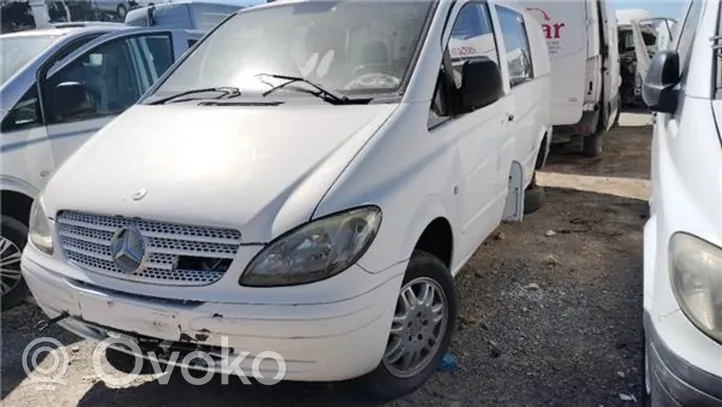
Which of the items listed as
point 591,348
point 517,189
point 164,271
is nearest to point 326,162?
point 164,271

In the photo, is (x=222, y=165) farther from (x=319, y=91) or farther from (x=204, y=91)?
(x=204, y=91)

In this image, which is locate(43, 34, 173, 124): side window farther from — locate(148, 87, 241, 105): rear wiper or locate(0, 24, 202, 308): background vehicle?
locate(148, 87, 241, 105): rear wiper

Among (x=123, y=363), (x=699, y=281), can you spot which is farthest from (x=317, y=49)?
(x=699, y=281)

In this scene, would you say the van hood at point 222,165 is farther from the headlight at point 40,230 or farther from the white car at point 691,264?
the white car at point 691,264

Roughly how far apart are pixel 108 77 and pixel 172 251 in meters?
2.91

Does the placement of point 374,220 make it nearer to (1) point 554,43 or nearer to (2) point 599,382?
(2) point 599,382

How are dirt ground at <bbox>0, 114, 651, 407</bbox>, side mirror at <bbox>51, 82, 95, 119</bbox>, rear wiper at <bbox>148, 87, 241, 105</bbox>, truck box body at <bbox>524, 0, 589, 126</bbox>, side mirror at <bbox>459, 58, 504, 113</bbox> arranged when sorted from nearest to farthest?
dirt ground at <bbox>0, 114, 651, 407</bbox>
side mirror at <bbox>459, 58, 504, 113</bbox>
rear wiper at <bbox>148, 87, 241, 105</bbox>
side mirror at <bbox>51, 82, 95, 119</bbox>
truck box body at <bbox>524, 0, 589, 126</bbox>

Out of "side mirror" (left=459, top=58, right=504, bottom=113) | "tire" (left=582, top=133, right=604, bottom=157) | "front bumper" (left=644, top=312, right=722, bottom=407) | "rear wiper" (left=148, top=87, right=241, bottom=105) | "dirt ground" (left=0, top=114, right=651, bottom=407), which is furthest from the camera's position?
"tire" (left=582, top=133, right=604, bottom=157)

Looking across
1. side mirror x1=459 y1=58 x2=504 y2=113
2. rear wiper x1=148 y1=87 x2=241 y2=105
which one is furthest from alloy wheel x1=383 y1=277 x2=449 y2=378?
rear wiper x1=148 y1=87 x2=241 y2=105

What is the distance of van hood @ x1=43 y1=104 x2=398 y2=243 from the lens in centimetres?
230

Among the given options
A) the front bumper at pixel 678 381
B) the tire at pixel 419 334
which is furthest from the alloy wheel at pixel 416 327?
the front bumper at pixel 678 381

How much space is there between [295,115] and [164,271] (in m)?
0.94

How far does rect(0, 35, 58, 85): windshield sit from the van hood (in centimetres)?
163

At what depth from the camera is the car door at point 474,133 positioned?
3.08m
